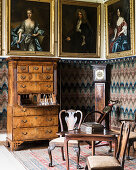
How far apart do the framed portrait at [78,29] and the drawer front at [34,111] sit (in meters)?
1.90

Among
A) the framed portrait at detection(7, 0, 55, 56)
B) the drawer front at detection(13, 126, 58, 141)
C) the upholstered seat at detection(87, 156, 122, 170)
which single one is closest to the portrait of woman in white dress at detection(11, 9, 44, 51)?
the framed portrait at detection(7, 0, 55, 56)

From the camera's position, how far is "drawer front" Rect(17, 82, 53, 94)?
7.52 m

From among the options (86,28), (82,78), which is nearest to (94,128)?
(82,78)

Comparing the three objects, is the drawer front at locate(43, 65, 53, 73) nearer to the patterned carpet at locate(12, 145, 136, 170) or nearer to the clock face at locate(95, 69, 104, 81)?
the clock face at locate(95, 69, 104, 81)

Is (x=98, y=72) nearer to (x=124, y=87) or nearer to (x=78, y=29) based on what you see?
(x=124, y=87)

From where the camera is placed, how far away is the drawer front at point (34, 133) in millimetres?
7339

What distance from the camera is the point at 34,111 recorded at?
7500 mm

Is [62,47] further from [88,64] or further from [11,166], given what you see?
[11,166]

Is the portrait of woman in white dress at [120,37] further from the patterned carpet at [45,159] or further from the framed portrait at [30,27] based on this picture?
the patterned carpet at [45,159]

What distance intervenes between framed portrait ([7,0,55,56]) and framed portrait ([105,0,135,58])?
5.78 ft

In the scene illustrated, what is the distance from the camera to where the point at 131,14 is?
7770 millimetres

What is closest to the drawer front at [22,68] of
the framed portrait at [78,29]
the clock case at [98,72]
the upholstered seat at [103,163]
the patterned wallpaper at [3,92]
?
the patterned wallpaper at [3,92]

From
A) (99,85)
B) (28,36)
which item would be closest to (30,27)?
(28,36)

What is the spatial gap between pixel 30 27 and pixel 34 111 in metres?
2.55
